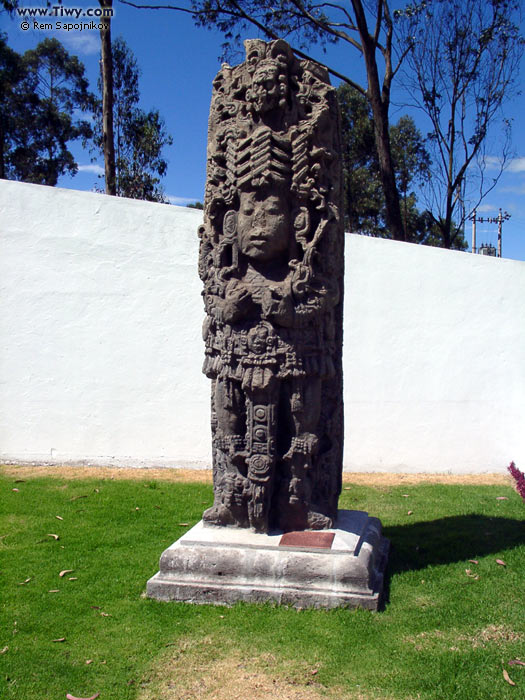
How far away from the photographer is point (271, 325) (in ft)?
12.0

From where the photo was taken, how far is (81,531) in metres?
4.70

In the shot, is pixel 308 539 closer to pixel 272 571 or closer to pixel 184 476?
pixel 272 571

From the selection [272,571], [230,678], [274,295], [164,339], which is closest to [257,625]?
[272,571]

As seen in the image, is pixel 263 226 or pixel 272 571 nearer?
pixel 272 571

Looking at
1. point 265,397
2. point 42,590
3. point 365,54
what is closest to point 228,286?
point 265,397

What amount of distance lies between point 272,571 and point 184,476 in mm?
3249

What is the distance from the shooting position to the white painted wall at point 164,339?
670 centimetres

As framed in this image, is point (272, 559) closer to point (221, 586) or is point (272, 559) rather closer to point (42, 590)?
point (221, 586)

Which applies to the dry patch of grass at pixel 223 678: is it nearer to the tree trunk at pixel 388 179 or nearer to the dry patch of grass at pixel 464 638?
the dry patch of grass at pixel 464 638

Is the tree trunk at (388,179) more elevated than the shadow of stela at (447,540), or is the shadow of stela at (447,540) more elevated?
the tree trunk at (388,179)

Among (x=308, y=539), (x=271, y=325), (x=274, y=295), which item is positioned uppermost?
(x=274, y=295)

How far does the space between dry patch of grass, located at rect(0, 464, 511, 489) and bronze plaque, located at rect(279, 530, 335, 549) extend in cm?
280

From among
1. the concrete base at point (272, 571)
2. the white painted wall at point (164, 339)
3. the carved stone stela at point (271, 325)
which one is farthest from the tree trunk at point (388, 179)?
the concrete base at point (272, 571)

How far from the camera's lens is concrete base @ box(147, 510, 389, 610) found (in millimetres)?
3326
